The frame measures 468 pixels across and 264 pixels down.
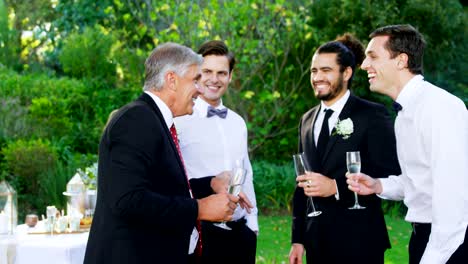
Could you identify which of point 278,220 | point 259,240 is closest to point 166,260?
point 259,240

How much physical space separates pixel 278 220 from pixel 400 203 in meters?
1.94

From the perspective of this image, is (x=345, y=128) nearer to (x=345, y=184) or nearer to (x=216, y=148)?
(x=345, y=184)

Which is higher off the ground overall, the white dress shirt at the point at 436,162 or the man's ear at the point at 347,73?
the man's ear at the point at 347,73

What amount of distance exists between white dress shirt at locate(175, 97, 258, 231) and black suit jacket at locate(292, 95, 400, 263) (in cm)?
54

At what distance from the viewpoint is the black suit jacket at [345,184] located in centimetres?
476

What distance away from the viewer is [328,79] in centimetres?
500

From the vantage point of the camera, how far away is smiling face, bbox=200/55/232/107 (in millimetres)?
5223

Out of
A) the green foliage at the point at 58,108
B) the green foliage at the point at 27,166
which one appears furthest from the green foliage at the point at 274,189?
the green foliage at the point at 27,166

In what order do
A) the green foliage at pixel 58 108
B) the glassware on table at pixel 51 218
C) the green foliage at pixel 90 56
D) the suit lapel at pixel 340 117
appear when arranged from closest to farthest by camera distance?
1. the suit lapel at pixel 340 117
2. the glassware on table at pixel 51 218
3. the green foliage at pixel 58 108
4. the green foliage at pixel 90 56

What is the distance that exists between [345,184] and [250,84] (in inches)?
376

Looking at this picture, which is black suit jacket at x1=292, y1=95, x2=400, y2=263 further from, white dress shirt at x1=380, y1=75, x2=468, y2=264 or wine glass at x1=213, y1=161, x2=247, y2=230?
wine glass at x1=213, y1=161, x2=247, y2=230

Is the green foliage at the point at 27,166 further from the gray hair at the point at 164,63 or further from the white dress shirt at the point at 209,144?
the gray hair at the point at 164,63

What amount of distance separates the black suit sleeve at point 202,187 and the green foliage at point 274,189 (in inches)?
300

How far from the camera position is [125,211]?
3484 millimetres
